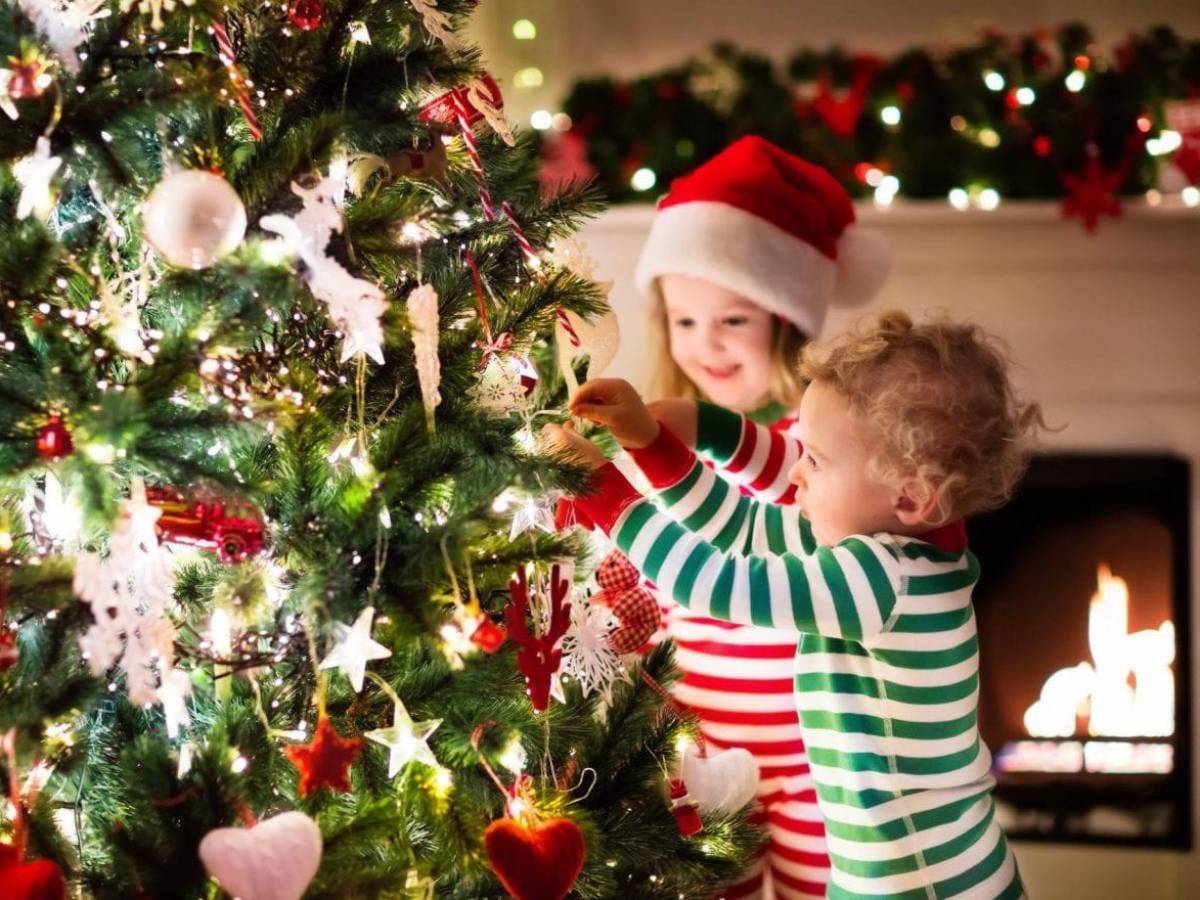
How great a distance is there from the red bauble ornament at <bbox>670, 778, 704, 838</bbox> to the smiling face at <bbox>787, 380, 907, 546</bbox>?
0.88ft

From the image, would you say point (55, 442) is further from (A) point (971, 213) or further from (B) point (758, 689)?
(A) point (971, 213)

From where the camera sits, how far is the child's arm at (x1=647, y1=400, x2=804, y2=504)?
1277mm

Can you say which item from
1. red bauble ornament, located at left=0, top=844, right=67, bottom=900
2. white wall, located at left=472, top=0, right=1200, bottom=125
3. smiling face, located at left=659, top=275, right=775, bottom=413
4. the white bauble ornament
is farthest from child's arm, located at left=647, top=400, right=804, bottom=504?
white wall, located at left=472, top=0, right=1200, bottom=125

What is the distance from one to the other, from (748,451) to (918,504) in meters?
0.30

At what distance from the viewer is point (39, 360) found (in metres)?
0.76

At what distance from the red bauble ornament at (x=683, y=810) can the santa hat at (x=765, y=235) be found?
0.64 metres

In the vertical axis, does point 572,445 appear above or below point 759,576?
above

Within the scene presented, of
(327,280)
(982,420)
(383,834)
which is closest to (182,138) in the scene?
(327,280)

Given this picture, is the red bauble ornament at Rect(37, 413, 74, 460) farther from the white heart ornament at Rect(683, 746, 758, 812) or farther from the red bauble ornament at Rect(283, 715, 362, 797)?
the white heart ornament at Rect(683, 746, 758, 812)

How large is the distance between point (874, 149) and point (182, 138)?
1650mm

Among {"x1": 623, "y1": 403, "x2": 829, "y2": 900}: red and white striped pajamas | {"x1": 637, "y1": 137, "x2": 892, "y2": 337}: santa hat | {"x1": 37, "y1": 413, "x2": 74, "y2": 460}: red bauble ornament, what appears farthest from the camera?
{"x1": 637, "y1": 137, "x2": 892, "y2": 337}: santa hat

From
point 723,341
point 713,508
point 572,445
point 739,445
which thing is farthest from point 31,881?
point 723,341

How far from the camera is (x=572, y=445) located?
979mm

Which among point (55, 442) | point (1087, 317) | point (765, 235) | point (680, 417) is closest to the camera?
point (55, 442)
